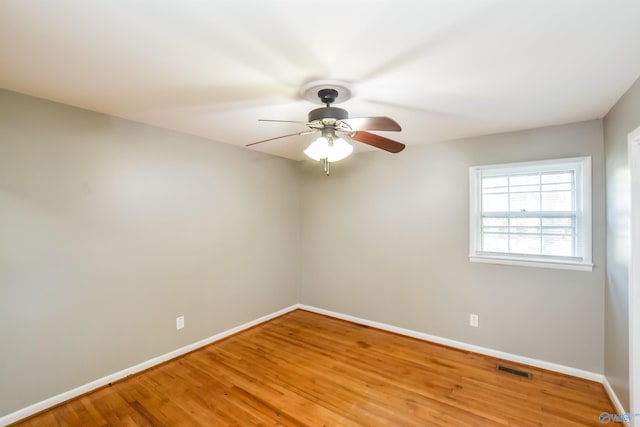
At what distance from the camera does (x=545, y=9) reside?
47.8 inches

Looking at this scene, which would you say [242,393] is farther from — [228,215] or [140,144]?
[140,144]

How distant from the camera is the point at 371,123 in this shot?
6.13 feet

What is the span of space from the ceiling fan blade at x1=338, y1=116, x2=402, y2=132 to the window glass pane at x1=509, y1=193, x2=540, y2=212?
6.26 ft

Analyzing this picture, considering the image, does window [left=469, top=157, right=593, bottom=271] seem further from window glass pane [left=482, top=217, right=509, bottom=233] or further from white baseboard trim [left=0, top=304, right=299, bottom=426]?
white baseboard trim [left=0, top=304, right=299, bottom=426]

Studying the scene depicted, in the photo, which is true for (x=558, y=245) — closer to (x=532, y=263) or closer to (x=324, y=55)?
(x=532, y=263)

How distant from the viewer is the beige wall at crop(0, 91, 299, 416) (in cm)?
212

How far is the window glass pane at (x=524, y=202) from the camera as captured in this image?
9.52ft

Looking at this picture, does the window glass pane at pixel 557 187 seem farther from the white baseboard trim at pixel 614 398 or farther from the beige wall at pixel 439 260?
the white baseboard trim at pixel 614 398

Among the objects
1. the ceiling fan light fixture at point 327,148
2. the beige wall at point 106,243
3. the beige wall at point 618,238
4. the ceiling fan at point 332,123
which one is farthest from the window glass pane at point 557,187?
the beige wall at point 106,243

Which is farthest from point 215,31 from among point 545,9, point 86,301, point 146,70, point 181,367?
point 181,367

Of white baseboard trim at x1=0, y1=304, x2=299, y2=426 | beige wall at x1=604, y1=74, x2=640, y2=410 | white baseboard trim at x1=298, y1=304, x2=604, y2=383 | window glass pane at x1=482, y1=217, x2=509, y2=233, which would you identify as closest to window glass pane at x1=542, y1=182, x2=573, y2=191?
beige wall at x1=604, y1=74, x2=640, y2=410

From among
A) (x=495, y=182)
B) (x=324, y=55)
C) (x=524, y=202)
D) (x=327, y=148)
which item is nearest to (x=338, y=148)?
(x=327, y=148)

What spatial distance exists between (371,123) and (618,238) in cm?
204

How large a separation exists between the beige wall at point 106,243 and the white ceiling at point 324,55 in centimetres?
38
